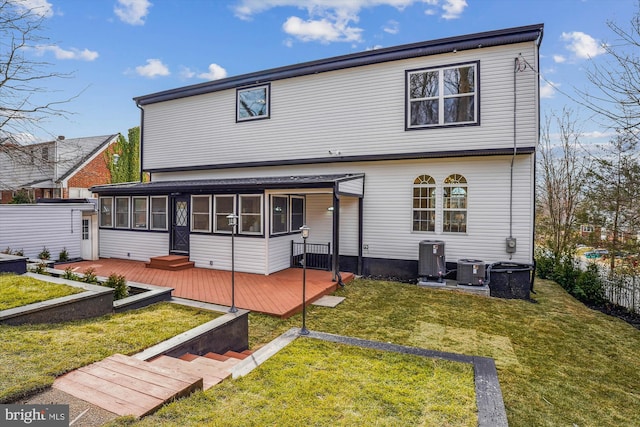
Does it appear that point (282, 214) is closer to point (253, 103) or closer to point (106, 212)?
point (253, 103)

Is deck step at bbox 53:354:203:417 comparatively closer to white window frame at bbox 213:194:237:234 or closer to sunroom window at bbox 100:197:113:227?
white window frame at bbox 213:194:237:234

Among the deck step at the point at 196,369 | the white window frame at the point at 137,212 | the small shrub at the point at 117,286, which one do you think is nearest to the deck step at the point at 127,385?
the deck step at the point at 196,369

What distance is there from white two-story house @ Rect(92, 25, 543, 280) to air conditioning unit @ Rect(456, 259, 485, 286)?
25.4 inches

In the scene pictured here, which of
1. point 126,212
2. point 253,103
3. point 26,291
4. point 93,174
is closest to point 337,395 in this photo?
point 26,291

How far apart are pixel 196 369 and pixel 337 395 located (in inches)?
65.0

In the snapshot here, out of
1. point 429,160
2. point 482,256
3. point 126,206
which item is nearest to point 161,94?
point 126,206

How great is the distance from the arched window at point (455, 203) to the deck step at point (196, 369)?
7.85 m

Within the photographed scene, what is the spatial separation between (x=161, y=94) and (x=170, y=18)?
2.93 meters

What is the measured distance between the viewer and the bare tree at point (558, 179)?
13492 millimetres

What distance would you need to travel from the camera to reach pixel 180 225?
452 inches

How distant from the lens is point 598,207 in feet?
33.3

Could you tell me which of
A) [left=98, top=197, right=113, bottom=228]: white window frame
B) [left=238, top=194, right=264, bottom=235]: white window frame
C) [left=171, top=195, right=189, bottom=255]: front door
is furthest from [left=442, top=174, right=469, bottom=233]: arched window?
[left=98, top=197, right=113, bottom=228]: white window frame

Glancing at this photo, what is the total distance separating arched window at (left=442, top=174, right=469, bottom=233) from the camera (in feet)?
31.2

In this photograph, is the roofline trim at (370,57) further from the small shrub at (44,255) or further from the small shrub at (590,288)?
the small shrub at (44,255)
